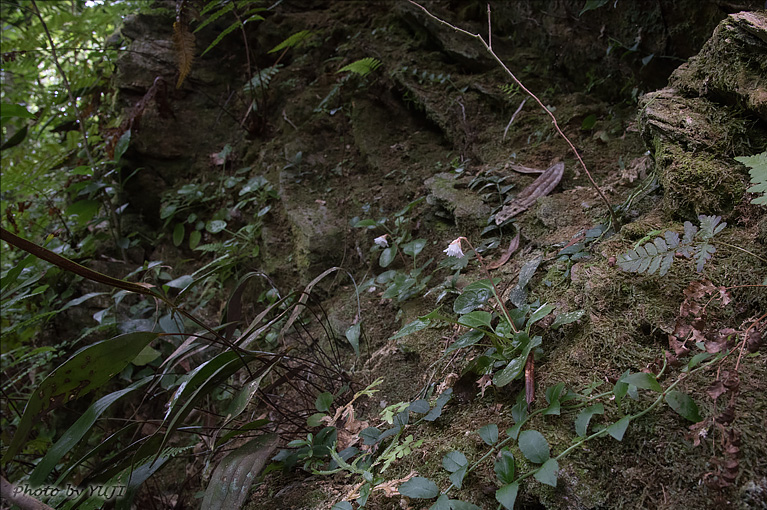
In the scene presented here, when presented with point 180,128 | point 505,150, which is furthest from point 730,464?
point 180,128

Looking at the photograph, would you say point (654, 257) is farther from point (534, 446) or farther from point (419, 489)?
point (419, 489)

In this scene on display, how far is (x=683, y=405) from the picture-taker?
1.01 metres

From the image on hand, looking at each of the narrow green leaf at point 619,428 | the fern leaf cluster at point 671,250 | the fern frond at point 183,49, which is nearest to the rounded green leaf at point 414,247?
the fern leaf cluster at point 671,250

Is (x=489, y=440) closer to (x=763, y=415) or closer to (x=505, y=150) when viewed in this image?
(x=763, y=415)

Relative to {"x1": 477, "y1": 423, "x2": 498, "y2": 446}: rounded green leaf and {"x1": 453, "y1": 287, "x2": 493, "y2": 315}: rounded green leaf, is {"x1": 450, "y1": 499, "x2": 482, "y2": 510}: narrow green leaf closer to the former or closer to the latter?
{"x1": 477, "y1": 423, "x2": 498, "y2": 446}: rounded green leaf

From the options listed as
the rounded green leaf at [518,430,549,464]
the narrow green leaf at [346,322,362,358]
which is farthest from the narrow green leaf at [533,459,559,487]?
the narrow green leaf at [346,322,362,358]

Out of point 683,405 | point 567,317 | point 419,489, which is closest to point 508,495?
point 419,489

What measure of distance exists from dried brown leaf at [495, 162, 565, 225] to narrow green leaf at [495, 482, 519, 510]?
134cm

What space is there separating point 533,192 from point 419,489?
1.57m

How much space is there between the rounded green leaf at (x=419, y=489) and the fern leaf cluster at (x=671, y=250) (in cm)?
84

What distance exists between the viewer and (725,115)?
1563 millimetres

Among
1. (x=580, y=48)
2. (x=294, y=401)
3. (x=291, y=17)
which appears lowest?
(x=294, y=401)

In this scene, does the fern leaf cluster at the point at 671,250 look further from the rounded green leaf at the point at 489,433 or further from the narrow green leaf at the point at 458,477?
the narrow green leaf at the point at 458,477

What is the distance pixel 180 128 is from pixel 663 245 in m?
3.85
